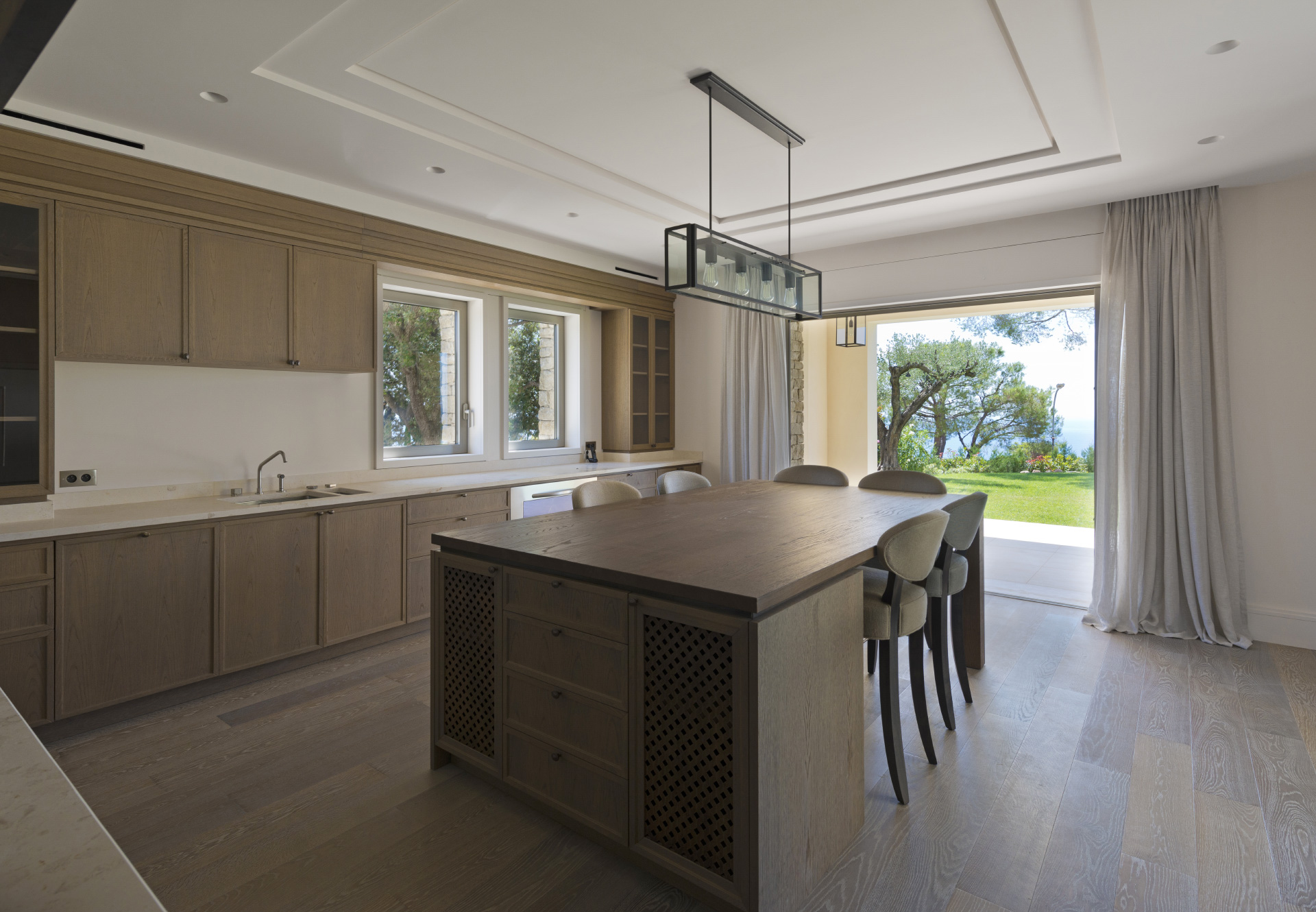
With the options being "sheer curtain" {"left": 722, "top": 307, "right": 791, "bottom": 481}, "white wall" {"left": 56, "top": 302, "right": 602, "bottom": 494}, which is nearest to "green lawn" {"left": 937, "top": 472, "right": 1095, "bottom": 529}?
"sheer curtain" {"left": 722, "top": 307, "right": 791, "bottom": 481}

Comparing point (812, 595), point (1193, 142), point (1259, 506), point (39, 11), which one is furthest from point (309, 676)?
point (1259, 506)

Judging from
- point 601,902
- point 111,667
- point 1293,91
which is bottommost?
point 601,902

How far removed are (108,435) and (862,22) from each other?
3.77 meters

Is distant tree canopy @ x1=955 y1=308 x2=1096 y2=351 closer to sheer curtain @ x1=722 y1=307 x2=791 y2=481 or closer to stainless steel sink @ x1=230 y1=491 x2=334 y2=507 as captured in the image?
sheer curtain @ x1=722 y1=307 x2=791 y2=481

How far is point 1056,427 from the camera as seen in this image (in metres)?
7.24

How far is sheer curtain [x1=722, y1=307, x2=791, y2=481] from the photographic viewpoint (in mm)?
5859

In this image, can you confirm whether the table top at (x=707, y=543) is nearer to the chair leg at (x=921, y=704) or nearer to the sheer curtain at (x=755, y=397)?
the chair leg at (x=921, y=704)

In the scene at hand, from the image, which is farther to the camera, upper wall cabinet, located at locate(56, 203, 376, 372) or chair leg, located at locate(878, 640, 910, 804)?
upper wall cabinet, located at locate(56, 203, 376, 372)

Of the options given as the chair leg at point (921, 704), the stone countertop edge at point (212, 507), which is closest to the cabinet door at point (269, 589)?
the stone countertop edge at point (212, 507)

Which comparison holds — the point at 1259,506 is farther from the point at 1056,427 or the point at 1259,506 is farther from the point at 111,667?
the point at 111,667

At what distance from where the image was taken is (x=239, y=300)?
3.47 meters

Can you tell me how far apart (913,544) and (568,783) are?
4.41ft

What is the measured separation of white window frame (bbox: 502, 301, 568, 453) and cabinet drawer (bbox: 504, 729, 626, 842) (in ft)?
11.3

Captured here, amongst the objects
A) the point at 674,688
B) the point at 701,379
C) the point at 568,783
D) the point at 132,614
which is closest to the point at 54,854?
the point at 674,688
